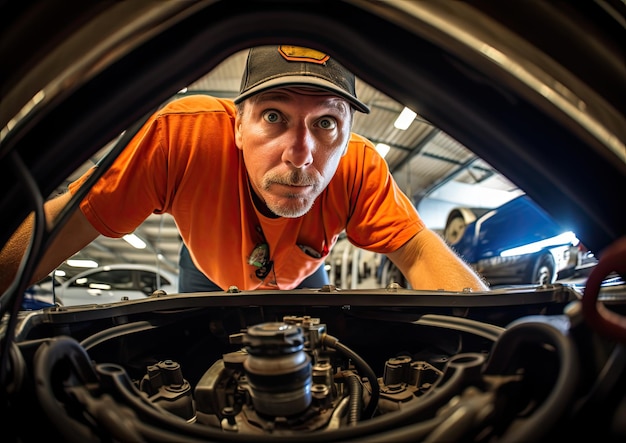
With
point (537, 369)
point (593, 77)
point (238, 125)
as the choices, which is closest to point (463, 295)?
point (537, 369)

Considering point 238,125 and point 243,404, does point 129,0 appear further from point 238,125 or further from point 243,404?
point 238,125

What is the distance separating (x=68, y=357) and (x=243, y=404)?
268mm


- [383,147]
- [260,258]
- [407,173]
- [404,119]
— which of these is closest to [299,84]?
[260,258]

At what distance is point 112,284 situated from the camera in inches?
160

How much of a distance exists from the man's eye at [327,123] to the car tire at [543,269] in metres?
1.78

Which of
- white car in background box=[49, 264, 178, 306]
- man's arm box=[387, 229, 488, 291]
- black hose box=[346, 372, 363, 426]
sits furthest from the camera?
white car in background box=[49, 264, 178, 306]

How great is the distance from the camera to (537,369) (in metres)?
0.47

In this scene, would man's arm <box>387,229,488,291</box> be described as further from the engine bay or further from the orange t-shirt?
the engine bay

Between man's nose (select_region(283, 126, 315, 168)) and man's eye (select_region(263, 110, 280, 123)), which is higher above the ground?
man's eye (select_region(263, 110, 280, 123))

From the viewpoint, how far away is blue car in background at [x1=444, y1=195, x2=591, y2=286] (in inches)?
85.4

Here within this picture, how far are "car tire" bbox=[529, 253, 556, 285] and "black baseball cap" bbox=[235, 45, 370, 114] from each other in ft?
5.81

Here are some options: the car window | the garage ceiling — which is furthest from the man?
the garage ceiling

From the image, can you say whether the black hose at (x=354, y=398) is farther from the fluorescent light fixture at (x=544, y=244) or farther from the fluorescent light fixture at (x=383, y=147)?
the fluorescent light fixture at (x=383, y=147)

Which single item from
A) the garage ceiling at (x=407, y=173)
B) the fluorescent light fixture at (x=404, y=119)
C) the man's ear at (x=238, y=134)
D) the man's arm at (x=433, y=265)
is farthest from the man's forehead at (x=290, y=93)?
the fluorescent light fixture at (x=404, y=119)
